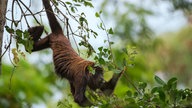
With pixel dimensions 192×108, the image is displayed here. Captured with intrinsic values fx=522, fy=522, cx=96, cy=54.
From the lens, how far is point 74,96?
4.71 m

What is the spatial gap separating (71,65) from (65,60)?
0.31 feet

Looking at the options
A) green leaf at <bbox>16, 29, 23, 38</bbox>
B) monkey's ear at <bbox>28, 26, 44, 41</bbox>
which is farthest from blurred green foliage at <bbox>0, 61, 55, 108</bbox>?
green leaf at <bbox>16, 29, 23, 38</bbox>

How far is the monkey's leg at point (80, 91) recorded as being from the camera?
4617 mm

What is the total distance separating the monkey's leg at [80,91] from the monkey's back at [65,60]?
0.07 metres

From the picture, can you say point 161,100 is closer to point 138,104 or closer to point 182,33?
point 138,104

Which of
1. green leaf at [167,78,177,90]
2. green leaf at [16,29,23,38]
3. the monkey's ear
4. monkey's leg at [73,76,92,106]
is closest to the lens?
green leaf at [167,78,177,90]

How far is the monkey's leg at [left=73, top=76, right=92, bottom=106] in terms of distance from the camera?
15.1 ft

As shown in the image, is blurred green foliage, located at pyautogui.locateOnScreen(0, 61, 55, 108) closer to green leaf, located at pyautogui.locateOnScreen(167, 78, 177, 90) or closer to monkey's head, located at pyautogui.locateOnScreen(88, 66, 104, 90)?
monkey's head, located at pyautogui.locateOnScreen(88, 66, 104, 90)

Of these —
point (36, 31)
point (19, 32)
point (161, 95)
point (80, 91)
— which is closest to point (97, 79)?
point (80, 91)

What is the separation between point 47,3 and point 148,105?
1.92 metres

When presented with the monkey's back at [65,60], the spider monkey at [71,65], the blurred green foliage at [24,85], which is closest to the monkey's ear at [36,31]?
the spider monkey at [71,65]

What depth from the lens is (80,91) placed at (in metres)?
4.70

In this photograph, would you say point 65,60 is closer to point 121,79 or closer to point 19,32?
point 19,32

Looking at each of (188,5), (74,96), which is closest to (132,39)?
(188,5)
